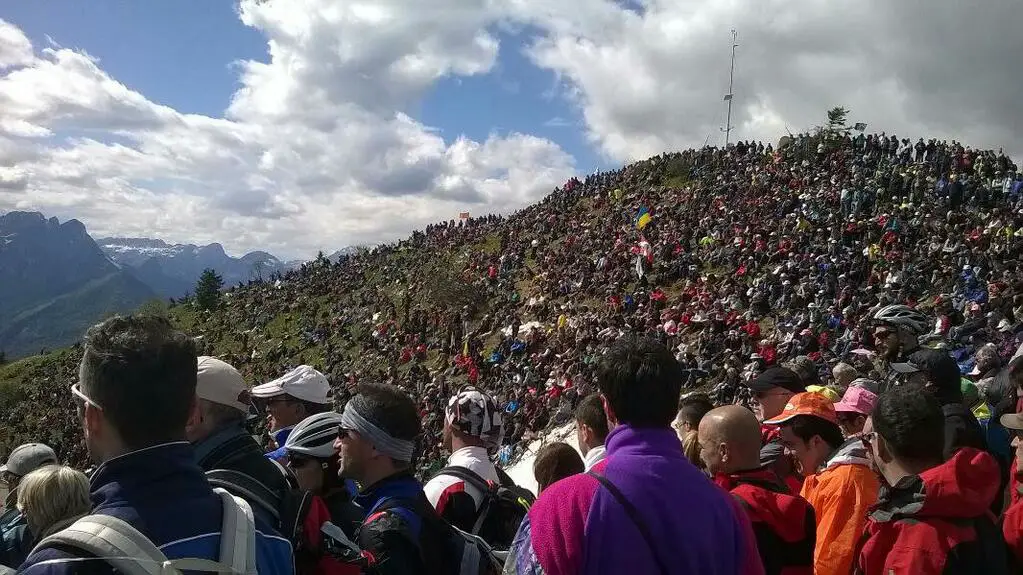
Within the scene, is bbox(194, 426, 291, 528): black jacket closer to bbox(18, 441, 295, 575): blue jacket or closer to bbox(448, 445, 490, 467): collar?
bbox(18, 441, 295, 575): blue jacket

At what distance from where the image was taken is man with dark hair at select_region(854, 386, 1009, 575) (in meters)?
2.49

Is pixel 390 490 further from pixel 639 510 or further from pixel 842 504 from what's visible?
pixel 842 504

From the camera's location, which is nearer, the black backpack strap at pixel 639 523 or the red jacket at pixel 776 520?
the black backpack strap at pixel 639 523

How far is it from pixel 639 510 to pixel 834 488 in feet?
6.03

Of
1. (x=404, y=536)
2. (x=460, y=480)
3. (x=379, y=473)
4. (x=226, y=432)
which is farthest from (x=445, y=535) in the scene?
(x=226, y=432)

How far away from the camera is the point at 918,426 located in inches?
107

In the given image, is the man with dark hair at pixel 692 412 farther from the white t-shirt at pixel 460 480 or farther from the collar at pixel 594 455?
the white t-shirt at pixel 460 480

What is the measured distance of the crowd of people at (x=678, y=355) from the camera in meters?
2.54

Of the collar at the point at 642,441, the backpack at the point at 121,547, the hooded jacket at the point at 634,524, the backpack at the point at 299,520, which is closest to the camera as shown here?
the backpack at the point at 121,547

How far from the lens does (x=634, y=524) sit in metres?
1.91

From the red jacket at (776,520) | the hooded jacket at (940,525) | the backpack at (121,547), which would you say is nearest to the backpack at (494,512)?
the red jacket at (776,520)

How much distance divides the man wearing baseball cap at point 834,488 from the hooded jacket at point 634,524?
1.36m

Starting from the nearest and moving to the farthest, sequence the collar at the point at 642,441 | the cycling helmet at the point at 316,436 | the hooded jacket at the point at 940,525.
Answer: the collar at the point at 642,441 → the hooded jacket at the point at 940,525 → the cycling helmet at the point at 316,436

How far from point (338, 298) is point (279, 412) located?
1417 inches
